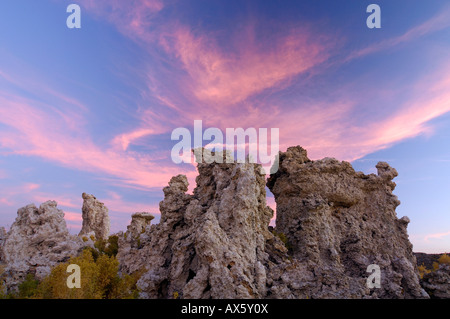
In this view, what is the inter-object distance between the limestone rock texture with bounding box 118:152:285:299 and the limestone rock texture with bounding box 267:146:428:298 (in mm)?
5359

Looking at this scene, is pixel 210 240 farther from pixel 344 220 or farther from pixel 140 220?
pixel 140 220

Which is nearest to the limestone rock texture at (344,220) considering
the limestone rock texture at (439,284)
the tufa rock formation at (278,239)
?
the tufa rock formation at (278,239)

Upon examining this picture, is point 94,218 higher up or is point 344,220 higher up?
point 344,220

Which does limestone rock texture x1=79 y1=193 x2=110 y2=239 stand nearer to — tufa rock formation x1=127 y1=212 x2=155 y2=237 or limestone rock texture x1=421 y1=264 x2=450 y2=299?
tufa rock formation x1=127 y1=212 x2=155 y2=237

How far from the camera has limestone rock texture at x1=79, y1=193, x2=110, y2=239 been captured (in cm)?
4184

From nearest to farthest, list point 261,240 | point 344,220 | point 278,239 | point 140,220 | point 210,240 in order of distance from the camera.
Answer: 1. point 210,240
2. point 261,240
3. point 278,239
4. point 344,220
5. point 140,220

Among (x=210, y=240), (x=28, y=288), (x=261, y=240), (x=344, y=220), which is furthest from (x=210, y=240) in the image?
(x=344, y=220)

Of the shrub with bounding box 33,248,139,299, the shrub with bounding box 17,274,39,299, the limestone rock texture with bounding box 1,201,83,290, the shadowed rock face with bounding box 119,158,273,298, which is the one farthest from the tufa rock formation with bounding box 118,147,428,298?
the shrub with bounding box 17,274,39,299

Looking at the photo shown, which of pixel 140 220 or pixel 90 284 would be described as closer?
pixel 90 284

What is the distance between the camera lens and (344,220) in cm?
2561

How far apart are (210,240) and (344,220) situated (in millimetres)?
15339

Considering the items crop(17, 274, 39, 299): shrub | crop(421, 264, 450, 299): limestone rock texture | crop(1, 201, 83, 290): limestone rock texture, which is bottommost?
crop(421, 264, 450, 299): limestone rock texture

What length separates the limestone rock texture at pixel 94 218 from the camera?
4184 centimetres

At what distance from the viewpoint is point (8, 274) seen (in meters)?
17.5
